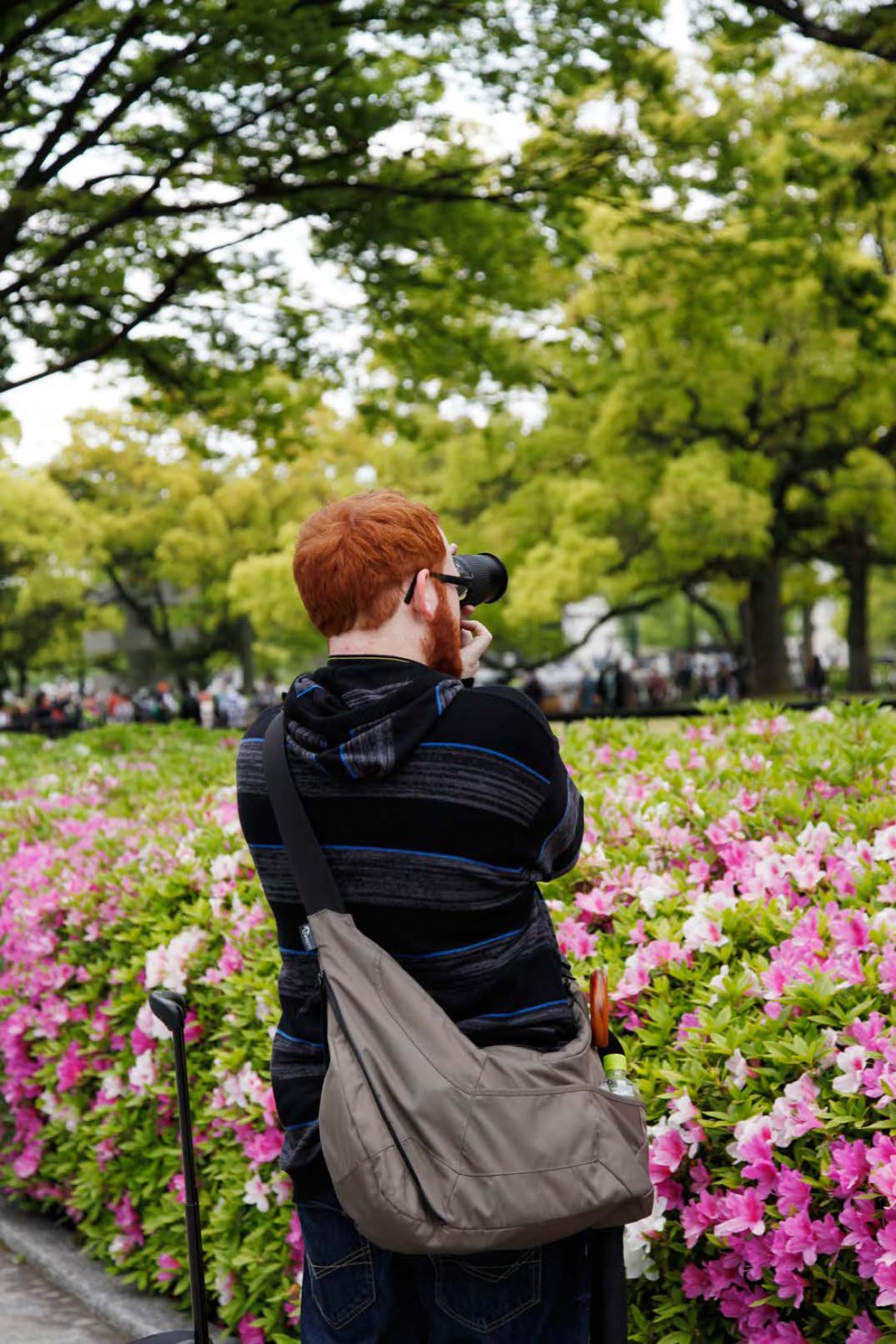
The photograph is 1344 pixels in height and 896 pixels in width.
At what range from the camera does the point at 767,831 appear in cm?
379

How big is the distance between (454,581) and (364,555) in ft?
0.52

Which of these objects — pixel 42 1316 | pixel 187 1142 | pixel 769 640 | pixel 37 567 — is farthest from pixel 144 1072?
pixel 37 567

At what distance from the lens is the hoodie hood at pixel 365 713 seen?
1.91 meters

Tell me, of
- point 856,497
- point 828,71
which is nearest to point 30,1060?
point 828,71

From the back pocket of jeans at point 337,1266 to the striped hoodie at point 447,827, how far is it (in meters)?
0.09

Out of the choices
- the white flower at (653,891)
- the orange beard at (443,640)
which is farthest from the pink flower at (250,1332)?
the orange beard at (443,640)

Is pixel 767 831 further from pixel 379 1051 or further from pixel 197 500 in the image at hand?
pixel 197 500

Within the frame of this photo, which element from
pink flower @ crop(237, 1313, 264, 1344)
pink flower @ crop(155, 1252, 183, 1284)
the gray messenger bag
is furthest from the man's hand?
pink flower @ crop(155, 1252, 183, 1284)

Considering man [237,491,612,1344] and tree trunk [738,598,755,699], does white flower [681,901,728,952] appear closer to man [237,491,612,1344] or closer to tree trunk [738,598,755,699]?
man [237,491,612,1344]

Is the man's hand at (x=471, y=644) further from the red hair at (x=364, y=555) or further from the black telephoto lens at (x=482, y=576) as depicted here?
the red hair at (x=364, y=555)

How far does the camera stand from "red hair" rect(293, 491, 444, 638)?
6.57 feet

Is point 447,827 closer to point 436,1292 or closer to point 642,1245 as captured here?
point 436,1292

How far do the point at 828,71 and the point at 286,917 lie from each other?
23.1m

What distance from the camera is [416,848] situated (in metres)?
1.94
